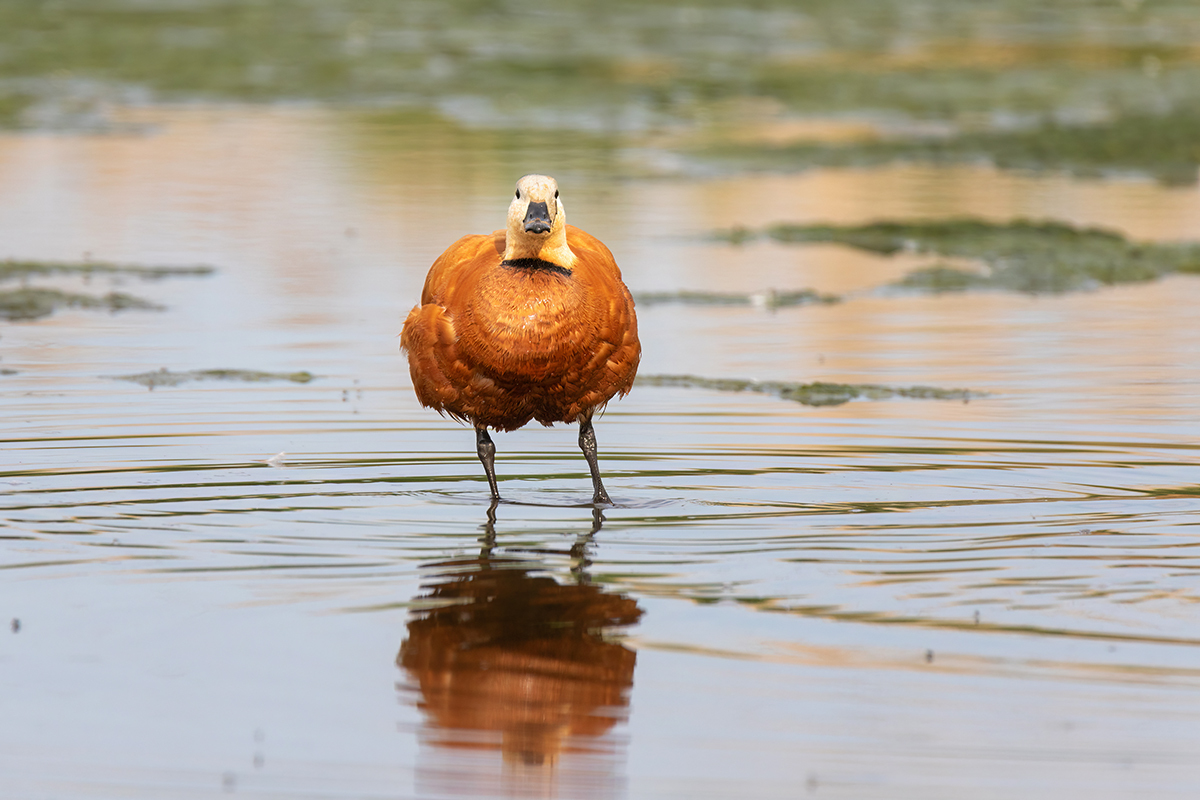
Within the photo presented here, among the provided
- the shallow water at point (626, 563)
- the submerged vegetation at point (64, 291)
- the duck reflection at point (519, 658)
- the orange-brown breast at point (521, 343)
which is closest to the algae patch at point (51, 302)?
the submerged vegetation at point (64, 291)

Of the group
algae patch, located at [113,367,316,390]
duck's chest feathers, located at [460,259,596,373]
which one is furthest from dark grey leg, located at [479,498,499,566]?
algae patch, located at [113,367,316,390]

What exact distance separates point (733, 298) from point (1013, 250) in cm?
283

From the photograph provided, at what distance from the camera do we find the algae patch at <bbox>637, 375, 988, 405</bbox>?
964cm

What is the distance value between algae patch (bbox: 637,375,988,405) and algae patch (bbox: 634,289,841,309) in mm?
2541

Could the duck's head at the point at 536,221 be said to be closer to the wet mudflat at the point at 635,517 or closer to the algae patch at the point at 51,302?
the wet mudflat at the point at 635,517

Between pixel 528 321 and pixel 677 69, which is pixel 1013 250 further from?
pixel 677 69

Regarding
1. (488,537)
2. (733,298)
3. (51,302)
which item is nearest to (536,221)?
(488,537)

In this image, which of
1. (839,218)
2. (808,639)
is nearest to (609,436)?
(808,639)

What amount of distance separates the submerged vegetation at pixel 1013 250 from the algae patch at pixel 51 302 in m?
5.01

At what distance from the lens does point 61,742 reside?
491 centimetres

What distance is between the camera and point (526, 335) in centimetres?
725

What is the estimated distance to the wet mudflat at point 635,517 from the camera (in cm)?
494

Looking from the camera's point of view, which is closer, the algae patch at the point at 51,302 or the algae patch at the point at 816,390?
the algae patch at the point at 816,390

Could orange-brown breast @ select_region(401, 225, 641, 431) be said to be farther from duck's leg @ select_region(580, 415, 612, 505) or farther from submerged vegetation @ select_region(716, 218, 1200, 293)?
submerged vegetation @ select_region(716, 218, 1200, 293)
